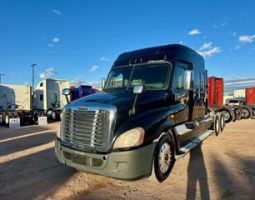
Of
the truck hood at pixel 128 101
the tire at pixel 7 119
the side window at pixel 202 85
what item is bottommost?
the tire at pixel 7 119

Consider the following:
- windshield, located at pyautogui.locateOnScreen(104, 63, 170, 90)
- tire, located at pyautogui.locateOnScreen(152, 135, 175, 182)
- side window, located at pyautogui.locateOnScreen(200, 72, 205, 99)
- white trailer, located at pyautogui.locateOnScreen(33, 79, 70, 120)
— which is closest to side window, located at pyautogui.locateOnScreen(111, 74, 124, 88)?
windshield, located at pyautogui.locateOnScreen(104, 63, 170, 90)

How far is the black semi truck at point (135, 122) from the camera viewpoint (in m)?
4.37

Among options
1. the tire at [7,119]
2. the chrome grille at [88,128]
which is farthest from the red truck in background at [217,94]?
the tire at [7,119]

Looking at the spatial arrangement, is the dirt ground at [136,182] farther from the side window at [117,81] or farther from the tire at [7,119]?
the tire at [7,119]

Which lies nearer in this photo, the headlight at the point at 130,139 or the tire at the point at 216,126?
the headlight at the point at 130,139

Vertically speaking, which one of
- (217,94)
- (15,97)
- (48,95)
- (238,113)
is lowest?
(238,113)

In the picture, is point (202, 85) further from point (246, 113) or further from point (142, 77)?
point (246, 113)

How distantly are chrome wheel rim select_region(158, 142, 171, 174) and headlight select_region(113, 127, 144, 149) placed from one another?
0.84 meters

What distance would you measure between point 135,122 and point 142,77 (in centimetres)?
181

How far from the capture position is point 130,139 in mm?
4332

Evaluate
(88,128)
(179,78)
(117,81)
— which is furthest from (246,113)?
(88,128)

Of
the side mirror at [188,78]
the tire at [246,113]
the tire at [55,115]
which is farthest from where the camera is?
the tire at [246,113]

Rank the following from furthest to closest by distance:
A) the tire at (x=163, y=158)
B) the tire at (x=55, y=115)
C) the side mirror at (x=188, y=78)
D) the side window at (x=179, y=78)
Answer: the tire at (x=55, y=115)
the side window at (x=179, y=78)
the side mirror at (x=188, y=78)
the tire at (x=163, y=158)

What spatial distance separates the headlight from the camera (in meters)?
4.32
